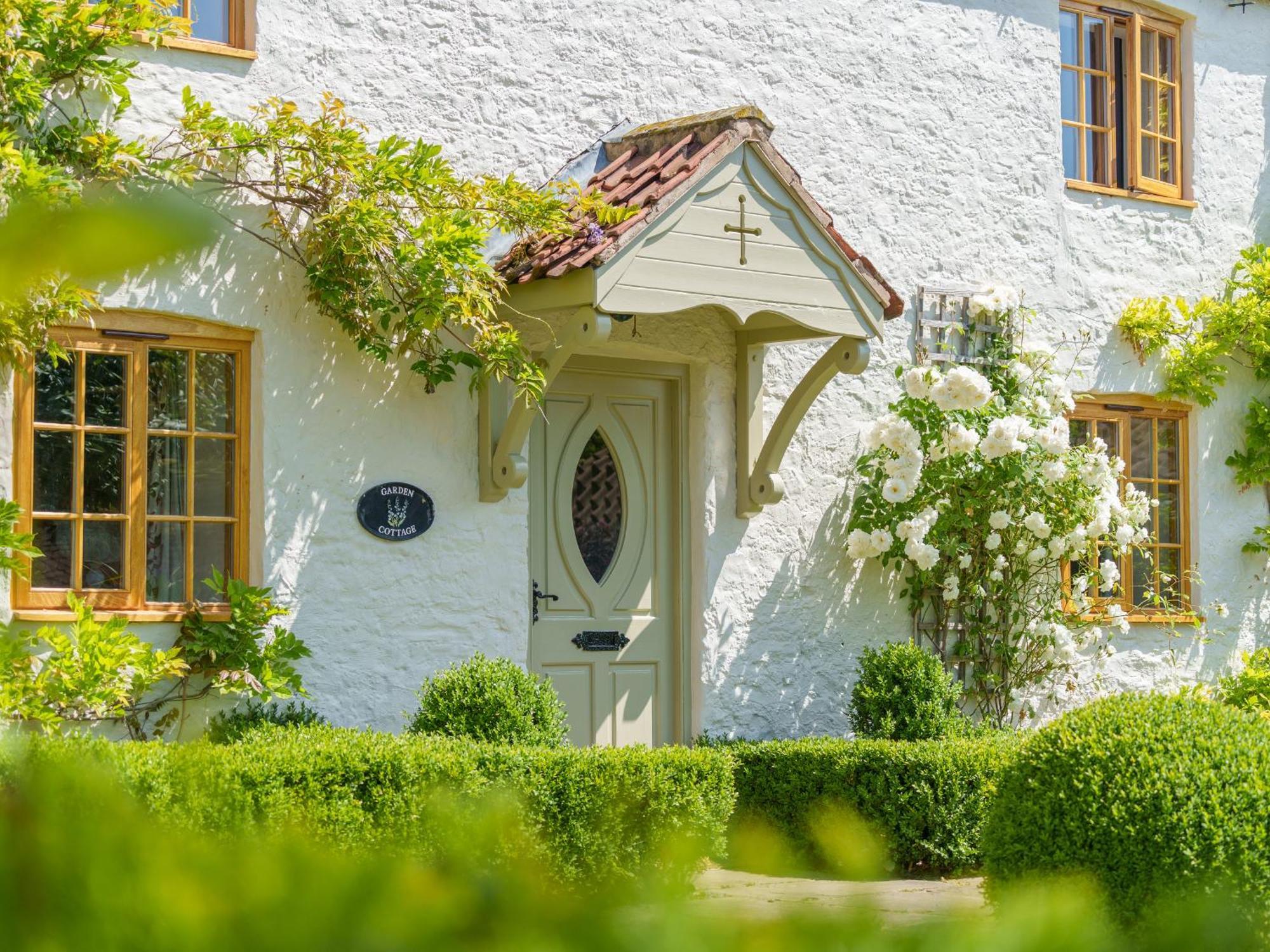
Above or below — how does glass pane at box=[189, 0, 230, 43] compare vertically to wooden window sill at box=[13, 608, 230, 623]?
above

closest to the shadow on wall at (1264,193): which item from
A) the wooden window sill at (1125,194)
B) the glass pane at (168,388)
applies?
the wooden window sill at (1125,194)

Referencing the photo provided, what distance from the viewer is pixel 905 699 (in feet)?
26.7

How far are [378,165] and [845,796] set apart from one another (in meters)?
3.64

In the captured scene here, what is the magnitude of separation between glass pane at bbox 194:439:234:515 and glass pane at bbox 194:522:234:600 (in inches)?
2.7

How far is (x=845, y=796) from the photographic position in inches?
290

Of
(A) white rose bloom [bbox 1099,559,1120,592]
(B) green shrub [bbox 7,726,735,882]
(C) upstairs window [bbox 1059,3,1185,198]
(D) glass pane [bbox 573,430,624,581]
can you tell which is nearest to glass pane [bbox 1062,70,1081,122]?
(C) upstairs window [bbox 1059,3,1185,198]

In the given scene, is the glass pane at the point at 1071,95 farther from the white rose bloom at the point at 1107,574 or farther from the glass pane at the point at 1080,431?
the white rose bloom at the point at 1107,574

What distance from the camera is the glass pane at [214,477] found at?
6887 millimetres

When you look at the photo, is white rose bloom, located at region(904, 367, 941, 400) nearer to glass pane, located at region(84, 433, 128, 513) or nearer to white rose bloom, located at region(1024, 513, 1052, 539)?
white rose bloom, located at region(1024, 513, 1052, 539)

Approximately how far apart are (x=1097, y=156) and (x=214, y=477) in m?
6.44

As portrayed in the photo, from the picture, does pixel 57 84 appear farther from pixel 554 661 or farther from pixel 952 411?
pixel 952 411

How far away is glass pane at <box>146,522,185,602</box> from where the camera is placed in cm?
670

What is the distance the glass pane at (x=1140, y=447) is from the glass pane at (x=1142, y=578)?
537 mm

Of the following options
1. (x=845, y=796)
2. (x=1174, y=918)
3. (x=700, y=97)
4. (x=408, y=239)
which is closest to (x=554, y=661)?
(x=845, y=796)
